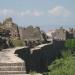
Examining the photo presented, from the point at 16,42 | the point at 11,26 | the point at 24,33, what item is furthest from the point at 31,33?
the point at 16,42

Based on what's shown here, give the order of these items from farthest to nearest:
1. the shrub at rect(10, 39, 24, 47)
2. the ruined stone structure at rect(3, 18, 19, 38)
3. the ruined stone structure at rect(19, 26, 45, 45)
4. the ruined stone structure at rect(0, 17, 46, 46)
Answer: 1. the ruined stone structure at rect(19, 26, 45, 45)
2. the ruined stone structure at rect(0, 17, 46, 46)
3. the ruined stone structure at rect(3, 18, 19, 38)
4. the shrub at rect(10, 39, 24, 47)

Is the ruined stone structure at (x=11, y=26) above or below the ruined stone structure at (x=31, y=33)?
above

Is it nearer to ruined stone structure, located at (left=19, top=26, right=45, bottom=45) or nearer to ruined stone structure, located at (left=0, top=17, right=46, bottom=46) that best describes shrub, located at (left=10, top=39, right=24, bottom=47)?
ruined stone structure, located at (left=0, top=17, right=46, bottom=46)

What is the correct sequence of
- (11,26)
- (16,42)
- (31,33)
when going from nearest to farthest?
(16,42)
(11,26)
(31,33)

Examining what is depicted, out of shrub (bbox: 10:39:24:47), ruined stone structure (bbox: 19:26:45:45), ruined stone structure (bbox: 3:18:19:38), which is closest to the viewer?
shrub (bbox: 10:39:24:47)

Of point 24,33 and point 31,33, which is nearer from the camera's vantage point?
point 24,33

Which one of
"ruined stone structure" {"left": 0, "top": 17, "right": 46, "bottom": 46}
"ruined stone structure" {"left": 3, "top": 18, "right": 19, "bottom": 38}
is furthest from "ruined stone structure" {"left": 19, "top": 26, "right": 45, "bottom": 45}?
"ruined stone structure" {"left": 3, "top": 18, "right": 19, "bottom": 38}

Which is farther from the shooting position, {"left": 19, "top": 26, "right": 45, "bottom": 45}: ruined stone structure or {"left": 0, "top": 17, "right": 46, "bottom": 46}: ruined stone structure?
{"left": 19, "top": 26, "right": 45, "bottom": 45}: ruined stone structure

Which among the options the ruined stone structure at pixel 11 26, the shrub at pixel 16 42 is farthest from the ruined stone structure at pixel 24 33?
the shrub at pixel 16 42

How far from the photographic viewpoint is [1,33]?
40688 mm

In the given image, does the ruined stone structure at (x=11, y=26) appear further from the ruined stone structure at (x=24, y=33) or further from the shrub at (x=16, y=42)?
the shrub at (x=16, y=42)

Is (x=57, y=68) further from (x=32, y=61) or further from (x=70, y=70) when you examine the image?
(x=32, y=61)

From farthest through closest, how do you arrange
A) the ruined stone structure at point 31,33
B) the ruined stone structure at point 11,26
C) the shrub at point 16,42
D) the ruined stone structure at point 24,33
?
the ruined stone structure at point 31,33 < the ruined stone structure at point 24,33 < the ruined stone structure at point 11,26 < the shrub at point 16,42

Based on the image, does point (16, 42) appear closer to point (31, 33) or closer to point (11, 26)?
point (11, 26)
